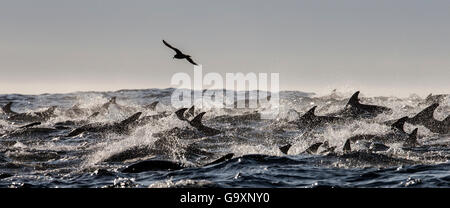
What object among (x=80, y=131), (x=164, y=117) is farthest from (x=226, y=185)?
(x=164, y=117)

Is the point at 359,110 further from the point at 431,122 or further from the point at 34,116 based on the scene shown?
the point at 34,116

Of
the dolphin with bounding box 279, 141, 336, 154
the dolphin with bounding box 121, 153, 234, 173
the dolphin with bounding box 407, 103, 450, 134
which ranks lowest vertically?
the dolphin with bounding box 121, 153, 234, 173

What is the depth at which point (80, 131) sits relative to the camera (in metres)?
30.9

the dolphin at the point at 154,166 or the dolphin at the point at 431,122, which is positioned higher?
the dolphin at the point at 431,122

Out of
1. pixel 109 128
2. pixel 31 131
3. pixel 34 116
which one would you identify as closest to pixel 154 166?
pixel 109 128

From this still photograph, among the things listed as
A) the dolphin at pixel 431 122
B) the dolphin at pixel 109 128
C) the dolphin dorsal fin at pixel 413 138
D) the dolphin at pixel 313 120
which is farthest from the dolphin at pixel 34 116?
the dolphin dorsal fin at pixel 413 138

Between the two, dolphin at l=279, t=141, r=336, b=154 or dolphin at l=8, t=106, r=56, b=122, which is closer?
dolphin at l=279, t=141, r=336, b=154

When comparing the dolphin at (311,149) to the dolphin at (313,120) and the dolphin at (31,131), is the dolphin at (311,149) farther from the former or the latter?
the dolphin at (31,131)

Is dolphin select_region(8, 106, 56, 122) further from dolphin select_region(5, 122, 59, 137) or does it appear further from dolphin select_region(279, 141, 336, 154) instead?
dolphin select_region(279, 141, 336, 154)

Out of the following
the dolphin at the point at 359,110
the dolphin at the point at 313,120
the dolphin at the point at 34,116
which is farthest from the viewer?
the dolphin at the point at 34,116

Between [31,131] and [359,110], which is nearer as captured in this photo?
[31,131]

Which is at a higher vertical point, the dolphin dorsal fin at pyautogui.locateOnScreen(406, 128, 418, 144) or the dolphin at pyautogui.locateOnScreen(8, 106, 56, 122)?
the dolphin at pyautogui.locateOnScreen(8, 106, 56, 122)

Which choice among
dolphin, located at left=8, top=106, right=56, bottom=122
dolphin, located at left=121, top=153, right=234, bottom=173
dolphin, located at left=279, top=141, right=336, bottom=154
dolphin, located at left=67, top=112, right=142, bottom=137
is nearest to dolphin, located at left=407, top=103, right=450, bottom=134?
dolphin, located at left=279, top=141, right=336, bottom=154
